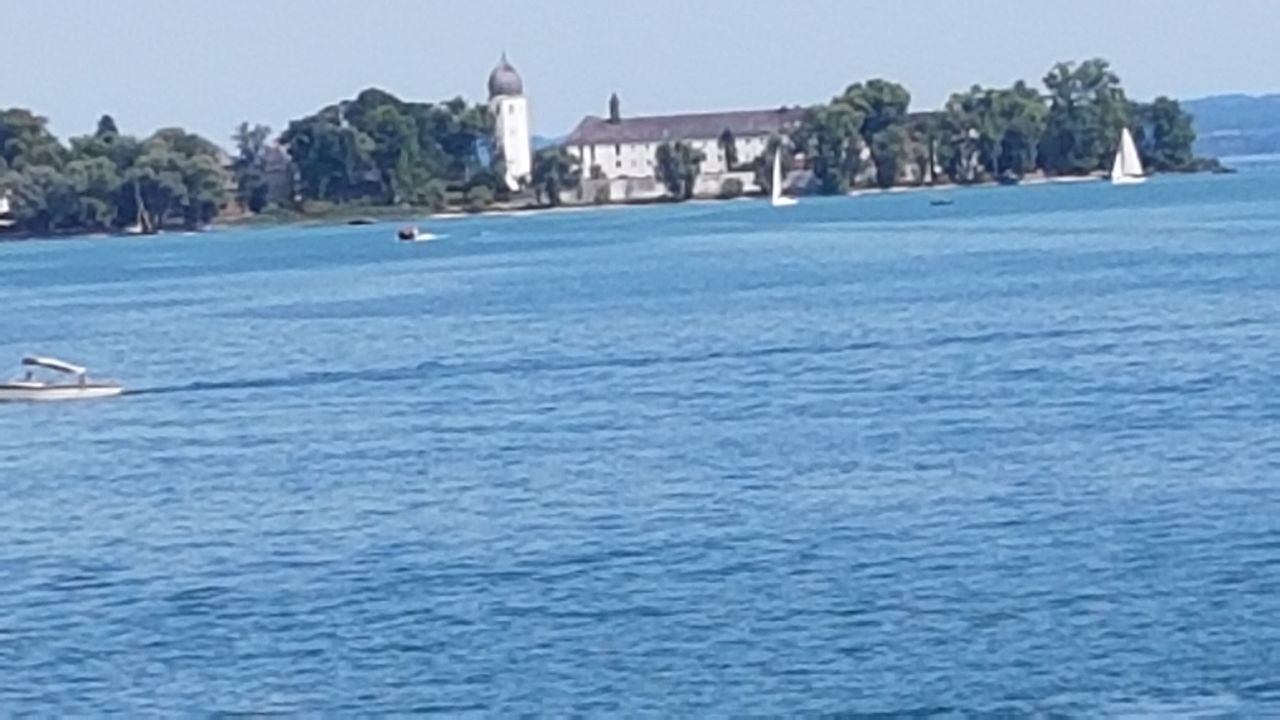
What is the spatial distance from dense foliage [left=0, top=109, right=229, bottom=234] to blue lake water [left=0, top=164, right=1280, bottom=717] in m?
111

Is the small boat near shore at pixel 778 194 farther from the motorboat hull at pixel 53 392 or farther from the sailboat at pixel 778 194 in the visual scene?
the motorboat hull at pixel 53 392

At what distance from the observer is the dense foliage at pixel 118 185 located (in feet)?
618

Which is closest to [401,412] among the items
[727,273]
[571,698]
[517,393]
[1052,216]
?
[517,393]

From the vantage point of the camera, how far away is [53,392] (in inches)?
2366

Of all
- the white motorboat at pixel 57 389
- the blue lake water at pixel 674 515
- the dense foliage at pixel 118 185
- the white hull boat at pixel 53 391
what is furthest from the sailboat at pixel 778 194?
the white hull boat at pixel 53 391

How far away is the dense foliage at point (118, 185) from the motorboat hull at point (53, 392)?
12818cm

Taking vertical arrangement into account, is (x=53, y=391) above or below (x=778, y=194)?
above

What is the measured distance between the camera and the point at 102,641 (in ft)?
102

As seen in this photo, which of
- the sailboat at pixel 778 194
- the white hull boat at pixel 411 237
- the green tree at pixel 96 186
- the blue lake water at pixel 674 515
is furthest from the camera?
the sailboat at pixel 778 194

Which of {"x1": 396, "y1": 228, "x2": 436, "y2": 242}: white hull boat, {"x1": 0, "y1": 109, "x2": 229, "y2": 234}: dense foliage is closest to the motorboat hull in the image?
{"x1": 396, "y1": 228, "x2": 436, "y2": 242}: white hull boat

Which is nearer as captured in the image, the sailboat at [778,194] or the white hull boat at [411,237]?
the white hull boat at [411,237]

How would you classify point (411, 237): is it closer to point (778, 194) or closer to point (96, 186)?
point (96, 186)

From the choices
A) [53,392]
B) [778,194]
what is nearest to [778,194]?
[778,194]

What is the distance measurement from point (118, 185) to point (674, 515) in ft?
509
